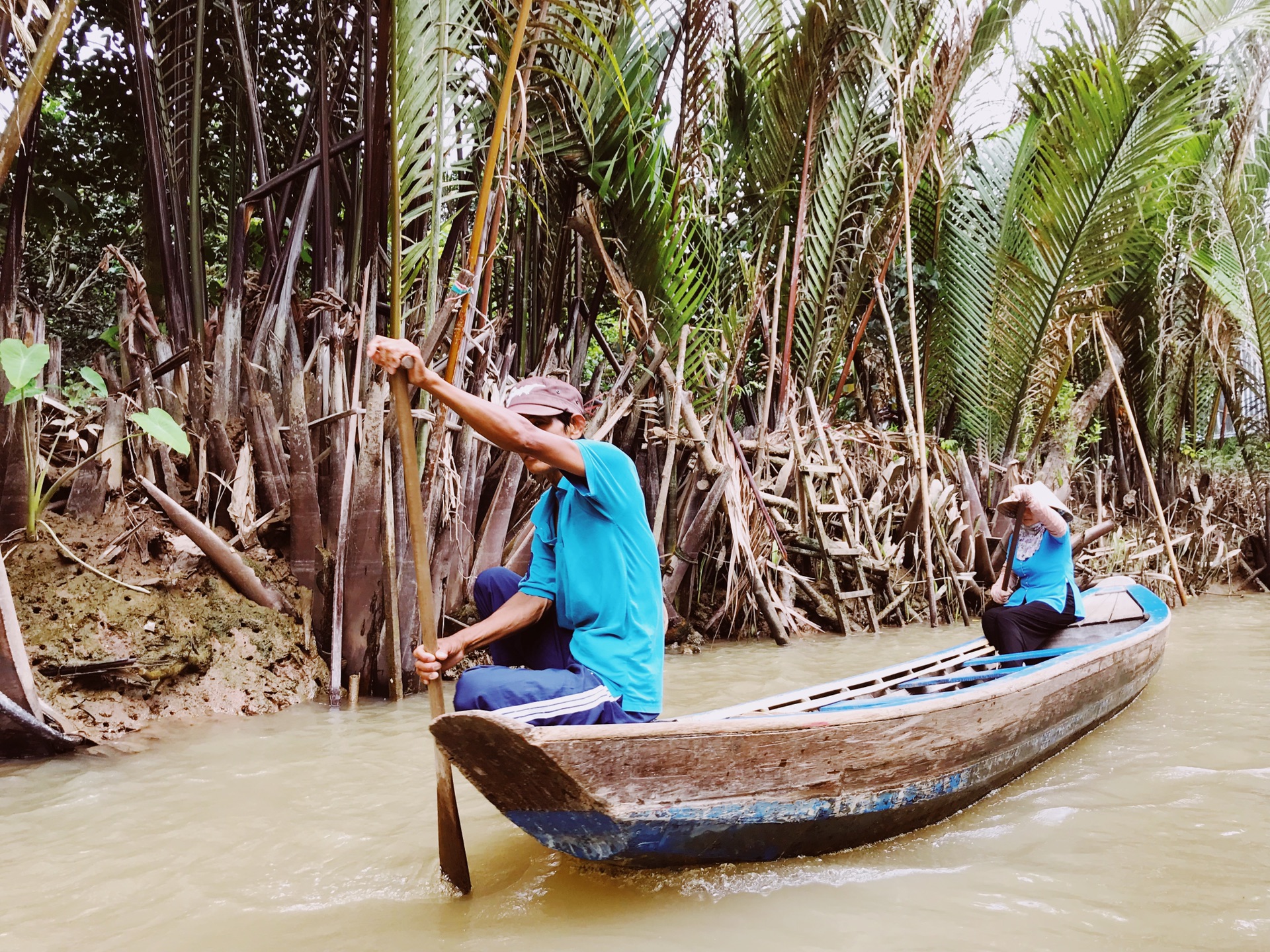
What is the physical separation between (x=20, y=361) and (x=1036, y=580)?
467 cm

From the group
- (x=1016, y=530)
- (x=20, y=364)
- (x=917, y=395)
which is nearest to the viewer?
(x=20, y=364)

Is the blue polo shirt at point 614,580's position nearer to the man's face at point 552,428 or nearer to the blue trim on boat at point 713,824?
the man's face at point 552,428

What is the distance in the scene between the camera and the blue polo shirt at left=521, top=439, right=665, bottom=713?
2.28 metres

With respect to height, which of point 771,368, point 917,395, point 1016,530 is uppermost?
point 771,368

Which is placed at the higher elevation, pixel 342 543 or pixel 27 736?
pixel 342 543

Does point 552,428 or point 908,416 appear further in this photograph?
point 908,416

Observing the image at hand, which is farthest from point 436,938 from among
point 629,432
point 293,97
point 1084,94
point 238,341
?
point 1084,94

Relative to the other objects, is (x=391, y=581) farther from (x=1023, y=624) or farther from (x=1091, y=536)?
(x=1091, y=536)

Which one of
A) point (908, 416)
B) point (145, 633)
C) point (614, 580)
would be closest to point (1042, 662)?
point (614, 580)

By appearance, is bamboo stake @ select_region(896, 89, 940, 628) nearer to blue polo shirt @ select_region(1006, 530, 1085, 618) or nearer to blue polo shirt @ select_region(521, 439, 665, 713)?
blue polo shirt @ select_region(1006, 530, 1085, 618)

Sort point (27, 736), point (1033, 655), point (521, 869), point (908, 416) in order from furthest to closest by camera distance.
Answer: point (908, 416)
point (1033, 655)
point (27, 736)
point (521, 869)

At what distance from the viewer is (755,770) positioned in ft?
Result: 7.26

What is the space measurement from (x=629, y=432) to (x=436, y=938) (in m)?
3.95

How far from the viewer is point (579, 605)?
2.36m
